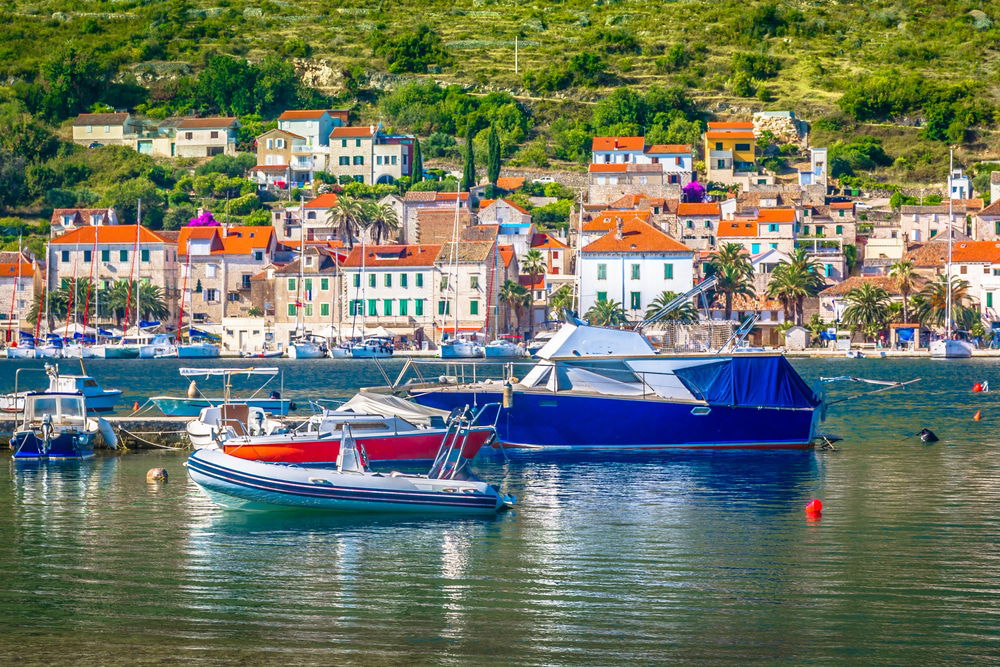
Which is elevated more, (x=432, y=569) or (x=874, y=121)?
(x=874, y=121)

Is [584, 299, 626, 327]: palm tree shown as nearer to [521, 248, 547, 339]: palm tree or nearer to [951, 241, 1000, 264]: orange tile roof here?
[521, 248, 547, 339]: palm tree

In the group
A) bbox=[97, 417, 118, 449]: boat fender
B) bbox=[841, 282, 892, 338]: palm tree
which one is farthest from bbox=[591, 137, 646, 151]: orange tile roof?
bbox=[97, 417, 118, 449]: boat fender

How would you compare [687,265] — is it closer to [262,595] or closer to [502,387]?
[502,387]

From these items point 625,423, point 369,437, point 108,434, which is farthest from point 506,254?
point 369,437

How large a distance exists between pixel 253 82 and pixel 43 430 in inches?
5374

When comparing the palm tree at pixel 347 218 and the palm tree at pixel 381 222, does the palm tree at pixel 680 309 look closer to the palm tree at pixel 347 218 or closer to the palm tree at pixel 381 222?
the palm tree at pixel 381 222

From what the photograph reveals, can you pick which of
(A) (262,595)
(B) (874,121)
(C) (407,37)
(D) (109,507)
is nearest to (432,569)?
(A) (262,595)

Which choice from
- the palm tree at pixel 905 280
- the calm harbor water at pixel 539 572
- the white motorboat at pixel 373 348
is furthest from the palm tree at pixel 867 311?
the calm harbor water at pixel 539 572

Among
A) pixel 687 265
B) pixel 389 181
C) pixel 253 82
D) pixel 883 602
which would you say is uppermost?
pixel 253 82

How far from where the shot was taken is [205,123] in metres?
156

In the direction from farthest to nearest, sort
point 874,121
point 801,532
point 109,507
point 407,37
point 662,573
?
1. point 407,37
2. point 874,121
3. point 109,507
4. point 801,532
5. point 662,573

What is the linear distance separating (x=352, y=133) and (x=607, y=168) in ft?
88.2

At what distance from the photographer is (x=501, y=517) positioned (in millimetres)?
29672

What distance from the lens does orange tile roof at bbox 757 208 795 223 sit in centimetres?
11769
